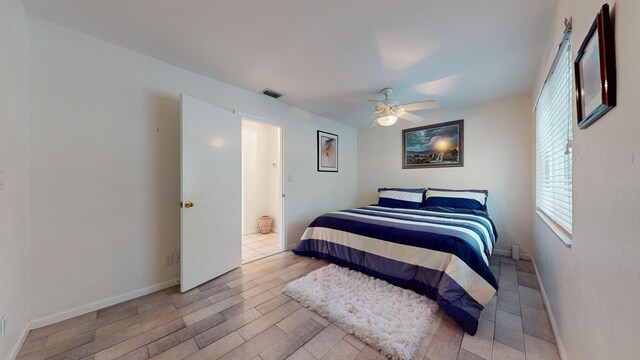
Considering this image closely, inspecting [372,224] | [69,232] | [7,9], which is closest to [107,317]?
[69,232]

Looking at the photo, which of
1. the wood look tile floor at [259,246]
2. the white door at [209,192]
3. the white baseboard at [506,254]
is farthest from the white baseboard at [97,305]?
the white baseboard at [506,254]

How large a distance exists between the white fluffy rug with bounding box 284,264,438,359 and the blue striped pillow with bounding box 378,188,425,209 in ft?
5.33

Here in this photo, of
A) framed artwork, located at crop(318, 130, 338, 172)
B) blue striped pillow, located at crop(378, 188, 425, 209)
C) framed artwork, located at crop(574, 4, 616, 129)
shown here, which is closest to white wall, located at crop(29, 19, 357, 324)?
framed artwork, located at crop(318, 130, 338, 172)

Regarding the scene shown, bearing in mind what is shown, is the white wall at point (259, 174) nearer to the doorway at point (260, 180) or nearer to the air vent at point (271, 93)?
the doorway at point (260, 180)

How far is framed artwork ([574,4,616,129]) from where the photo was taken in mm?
750

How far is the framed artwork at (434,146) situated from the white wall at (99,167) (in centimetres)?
333

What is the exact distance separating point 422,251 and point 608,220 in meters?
1.32

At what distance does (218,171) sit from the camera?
2.51 metres

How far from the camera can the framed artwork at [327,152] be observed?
399 cm

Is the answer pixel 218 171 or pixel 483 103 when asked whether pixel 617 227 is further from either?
pixel 483 103

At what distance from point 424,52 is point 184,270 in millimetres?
3084

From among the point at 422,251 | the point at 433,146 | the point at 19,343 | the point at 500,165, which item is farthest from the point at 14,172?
the point at 500,165

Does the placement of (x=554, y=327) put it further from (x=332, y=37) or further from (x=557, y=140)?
(x=332, y=37)

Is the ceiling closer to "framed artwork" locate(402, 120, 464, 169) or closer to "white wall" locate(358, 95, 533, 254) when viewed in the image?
"white wall" locate(358, 95, 533, 254)
